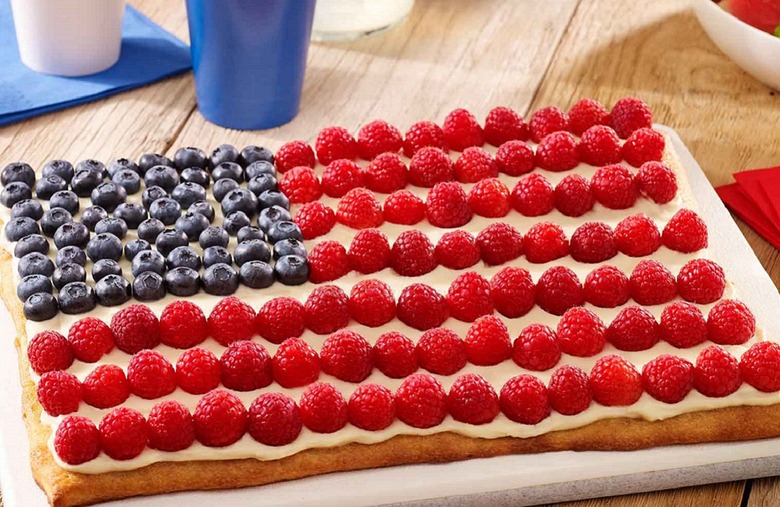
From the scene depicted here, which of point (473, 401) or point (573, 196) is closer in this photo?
point (473, 401)

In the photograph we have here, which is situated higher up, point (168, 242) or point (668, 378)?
point (668, 378)

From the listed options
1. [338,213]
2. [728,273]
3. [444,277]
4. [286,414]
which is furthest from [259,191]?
[728,273]

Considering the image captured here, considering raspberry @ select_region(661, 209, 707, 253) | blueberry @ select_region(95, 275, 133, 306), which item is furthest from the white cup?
raspberry @ select_region(661, 209, 707, 253)

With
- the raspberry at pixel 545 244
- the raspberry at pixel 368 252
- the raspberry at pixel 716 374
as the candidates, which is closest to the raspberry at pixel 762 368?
the raspberry at pixel 716 374

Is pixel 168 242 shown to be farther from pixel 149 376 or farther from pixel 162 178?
pixel 149 376

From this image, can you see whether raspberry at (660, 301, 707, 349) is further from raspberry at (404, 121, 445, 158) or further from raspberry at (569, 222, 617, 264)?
raspberry at (404, 121, 445, 158)

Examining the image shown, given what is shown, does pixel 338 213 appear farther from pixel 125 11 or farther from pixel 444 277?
pixel 125 11

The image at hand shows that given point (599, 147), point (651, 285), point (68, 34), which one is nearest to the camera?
point (651, 285)

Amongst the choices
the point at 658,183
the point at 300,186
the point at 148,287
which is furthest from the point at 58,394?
the point at 658,183
